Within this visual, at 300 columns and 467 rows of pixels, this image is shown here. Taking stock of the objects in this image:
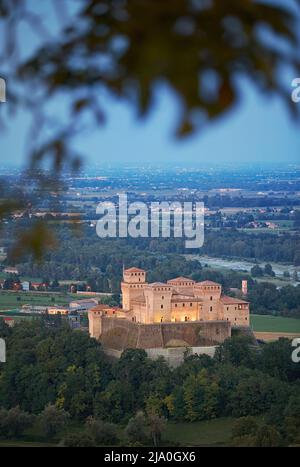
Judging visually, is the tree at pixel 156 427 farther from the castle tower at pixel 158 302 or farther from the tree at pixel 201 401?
the castle tower at pixel 158 302

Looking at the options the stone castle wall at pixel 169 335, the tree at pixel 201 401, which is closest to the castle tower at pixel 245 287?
the stone castle wall at pixel 169 335

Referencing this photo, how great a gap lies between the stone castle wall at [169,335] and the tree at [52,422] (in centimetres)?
414

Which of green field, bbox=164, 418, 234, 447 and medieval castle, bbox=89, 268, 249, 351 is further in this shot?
medieval castle, bbox=89, 268, 249, 351

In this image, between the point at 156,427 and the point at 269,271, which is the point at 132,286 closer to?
the point at 156,427

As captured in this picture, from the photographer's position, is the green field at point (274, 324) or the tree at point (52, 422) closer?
the tree at point (52, 422)

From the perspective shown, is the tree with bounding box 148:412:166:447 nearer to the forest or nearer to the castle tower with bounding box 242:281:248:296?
the forest

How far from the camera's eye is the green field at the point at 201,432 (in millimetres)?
15445

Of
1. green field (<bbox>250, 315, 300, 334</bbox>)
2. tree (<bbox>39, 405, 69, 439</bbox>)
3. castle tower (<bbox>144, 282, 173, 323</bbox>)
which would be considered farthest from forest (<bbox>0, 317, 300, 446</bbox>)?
green field (<bbox>250, 315, 300, 334</bbox>)

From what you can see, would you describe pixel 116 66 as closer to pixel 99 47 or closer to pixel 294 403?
pixel 99 47

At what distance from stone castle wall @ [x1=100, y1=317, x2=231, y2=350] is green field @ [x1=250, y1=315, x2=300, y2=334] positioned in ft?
13.6

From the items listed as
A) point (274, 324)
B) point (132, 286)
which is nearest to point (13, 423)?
point (132, 286)

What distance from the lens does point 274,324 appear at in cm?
2733

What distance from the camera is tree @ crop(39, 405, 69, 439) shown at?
16438mm
